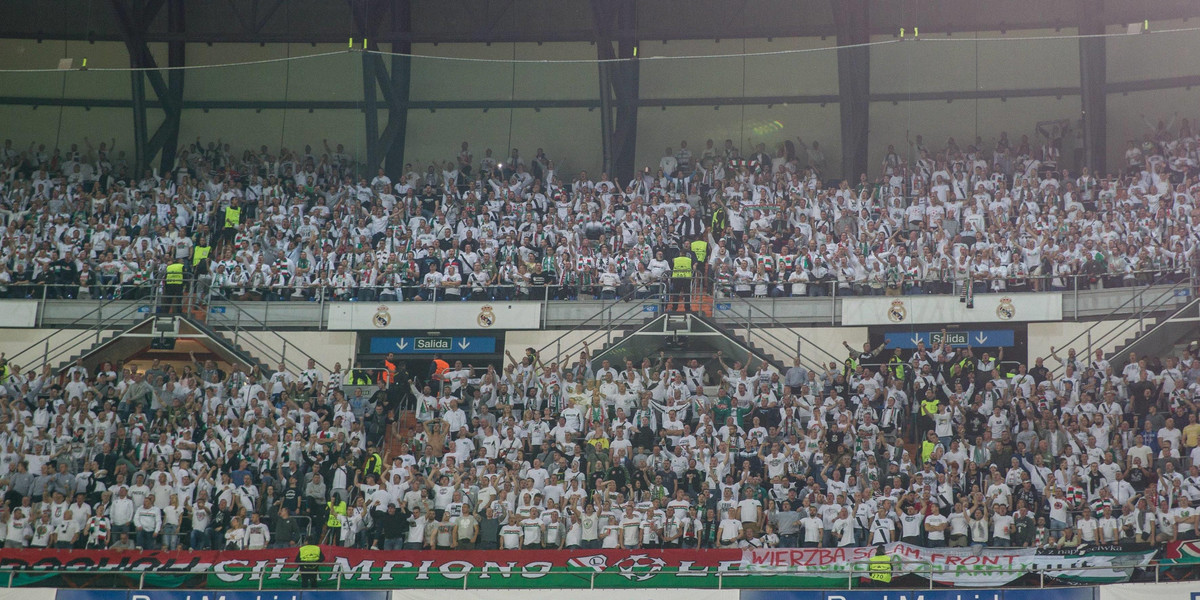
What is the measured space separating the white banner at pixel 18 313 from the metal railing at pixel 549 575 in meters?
11.5

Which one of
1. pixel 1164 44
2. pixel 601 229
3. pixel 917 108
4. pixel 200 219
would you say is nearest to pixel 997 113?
pixel 917 108

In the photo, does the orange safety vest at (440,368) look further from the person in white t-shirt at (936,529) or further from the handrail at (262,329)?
the person in white t-shirt at (936,529)

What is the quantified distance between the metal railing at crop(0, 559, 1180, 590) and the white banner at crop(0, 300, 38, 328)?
11.5 meters

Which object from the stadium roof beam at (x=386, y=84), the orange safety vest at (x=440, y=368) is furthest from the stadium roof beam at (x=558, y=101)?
the orange safety vest at (x=440, y=368)

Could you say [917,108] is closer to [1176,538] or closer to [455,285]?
[455,285]

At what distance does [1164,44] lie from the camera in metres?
31.9

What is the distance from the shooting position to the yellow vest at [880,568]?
18.9 meters

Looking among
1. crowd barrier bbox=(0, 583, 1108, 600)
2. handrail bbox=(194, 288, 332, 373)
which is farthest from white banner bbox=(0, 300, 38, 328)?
crowd barrier bbox=(0, 583, 1108, 600)

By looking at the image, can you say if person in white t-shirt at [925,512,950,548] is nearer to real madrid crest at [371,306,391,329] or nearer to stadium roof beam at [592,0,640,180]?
real madrid crest at [371,306,391,329]

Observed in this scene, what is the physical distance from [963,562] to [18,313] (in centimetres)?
2238

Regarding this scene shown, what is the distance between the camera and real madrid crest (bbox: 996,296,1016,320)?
27750 mm

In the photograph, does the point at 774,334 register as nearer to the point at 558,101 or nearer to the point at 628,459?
the point at 628,459

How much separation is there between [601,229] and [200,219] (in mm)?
9917

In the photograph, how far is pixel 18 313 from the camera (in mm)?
31172
